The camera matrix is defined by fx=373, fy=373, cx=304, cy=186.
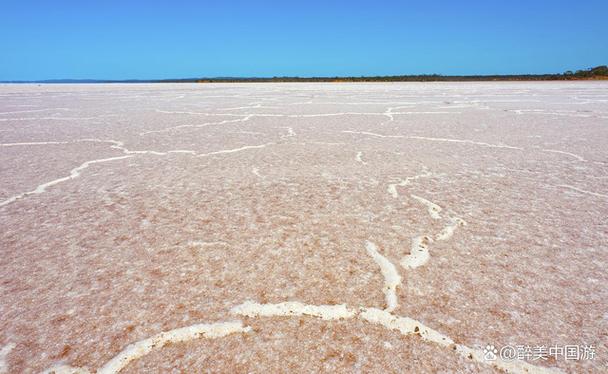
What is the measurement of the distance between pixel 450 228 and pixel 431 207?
0.17 metres

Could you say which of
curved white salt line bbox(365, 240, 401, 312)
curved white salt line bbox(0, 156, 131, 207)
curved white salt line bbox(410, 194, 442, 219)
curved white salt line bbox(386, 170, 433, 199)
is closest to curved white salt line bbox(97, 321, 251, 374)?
curved white salt line bbox(365, 240, 401, 312)

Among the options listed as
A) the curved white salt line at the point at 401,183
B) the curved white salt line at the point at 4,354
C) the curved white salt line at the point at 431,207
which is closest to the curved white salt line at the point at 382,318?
the curved white salt line at the point at 4,354

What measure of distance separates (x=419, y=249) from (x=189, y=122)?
9.63 feet

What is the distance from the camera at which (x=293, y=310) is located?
777 millimetres

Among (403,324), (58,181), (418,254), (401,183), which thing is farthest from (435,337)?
(58,181)

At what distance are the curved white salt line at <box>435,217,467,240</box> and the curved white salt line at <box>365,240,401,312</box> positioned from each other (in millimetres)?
203

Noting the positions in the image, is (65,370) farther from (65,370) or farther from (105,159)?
(105,159)

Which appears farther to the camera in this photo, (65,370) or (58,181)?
(58,181)

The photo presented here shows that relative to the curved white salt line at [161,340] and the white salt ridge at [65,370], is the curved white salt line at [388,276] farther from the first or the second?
the white salt ridge at [65,370]

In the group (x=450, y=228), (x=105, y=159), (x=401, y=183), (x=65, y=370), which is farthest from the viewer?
(x=105, y=159)

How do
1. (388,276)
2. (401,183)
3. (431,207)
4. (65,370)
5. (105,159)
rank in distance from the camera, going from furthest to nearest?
(105,159) < (401,183) < (431,207) < (388,276) < (65,370)

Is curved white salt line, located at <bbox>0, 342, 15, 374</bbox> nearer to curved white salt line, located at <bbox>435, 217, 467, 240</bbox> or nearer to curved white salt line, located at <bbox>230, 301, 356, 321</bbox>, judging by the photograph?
curved white salt line, located at <bbox>230, 301, 356, 321</bbox>

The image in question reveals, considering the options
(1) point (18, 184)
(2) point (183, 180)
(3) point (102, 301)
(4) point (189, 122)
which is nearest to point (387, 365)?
(3) point (102, 301)

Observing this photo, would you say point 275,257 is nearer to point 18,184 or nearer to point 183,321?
point 183,321
